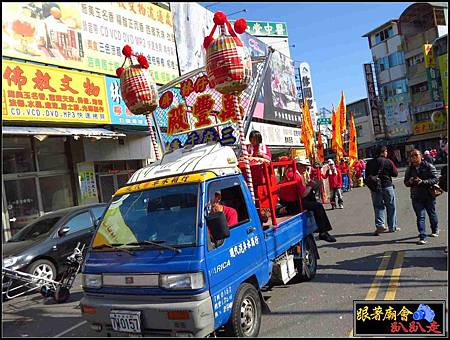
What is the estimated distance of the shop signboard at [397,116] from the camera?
4259 cm

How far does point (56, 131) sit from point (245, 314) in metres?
8.70

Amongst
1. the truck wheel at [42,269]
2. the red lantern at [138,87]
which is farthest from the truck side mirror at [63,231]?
the red lantern at [138,87]

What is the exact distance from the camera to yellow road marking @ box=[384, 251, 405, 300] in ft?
15.8

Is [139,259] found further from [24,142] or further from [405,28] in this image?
[405,28]

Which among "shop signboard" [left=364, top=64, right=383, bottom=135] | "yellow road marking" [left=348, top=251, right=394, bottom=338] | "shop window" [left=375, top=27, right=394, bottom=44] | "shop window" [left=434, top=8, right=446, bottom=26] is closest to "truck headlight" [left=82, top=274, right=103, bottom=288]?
"yellow road marking" [left=348, top=251, right=394, bottom=338]

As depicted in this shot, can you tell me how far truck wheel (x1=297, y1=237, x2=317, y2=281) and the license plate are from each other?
2916mm

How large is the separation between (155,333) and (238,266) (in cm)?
103

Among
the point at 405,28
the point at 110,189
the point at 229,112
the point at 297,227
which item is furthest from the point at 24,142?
the point at 405,28

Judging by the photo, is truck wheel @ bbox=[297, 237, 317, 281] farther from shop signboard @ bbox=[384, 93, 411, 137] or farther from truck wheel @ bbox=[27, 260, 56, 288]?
shop signboard @ bbox=[384, 93, 411, 137]

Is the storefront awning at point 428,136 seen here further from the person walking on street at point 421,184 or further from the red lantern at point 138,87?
the red lantern at point 138,87

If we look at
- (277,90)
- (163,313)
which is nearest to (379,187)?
(163,313)

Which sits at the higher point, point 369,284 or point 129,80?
point 129,80

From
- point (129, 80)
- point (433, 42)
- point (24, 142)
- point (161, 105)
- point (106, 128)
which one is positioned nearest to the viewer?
point (129, 80)

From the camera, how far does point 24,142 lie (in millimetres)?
12117
